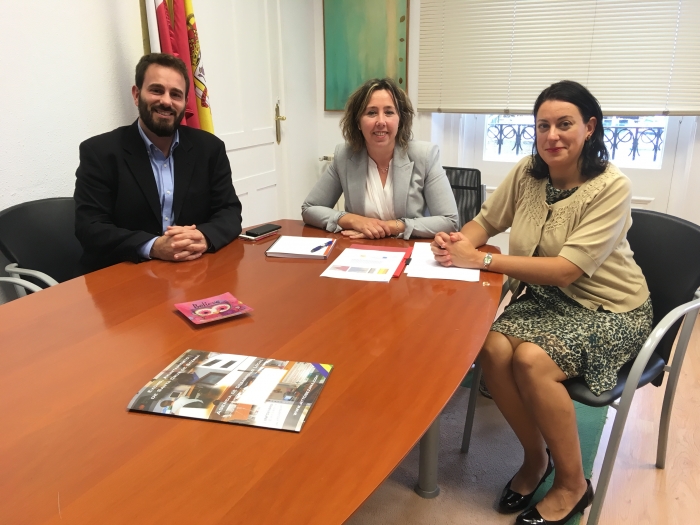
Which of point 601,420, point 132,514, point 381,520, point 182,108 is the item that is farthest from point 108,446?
point 601,420

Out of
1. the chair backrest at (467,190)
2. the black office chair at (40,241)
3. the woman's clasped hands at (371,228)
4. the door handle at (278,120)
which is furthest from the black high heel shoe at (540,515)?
the door handle at (278,120)

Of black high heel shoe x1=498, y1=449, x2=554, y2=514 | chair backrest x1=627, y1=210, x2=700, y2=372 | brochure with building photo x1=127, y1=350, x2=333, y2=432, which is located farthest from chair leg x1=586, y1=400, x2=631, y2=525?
brochure with building photo x1=127, y1=350, x2=333, y2=432

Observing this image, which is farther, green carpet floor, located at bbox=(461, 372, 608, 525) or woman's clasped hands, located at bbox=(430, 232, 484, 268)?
green carpet floor, located at bbox=(461, 372, 608, 525)

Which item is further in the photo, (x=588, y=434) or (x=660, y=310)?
(x=588, y=434)

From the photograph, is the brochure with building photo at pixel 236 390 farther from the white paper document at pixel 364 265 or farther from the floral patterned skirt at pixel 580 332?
the floral patterned skirt at pixel 580 332

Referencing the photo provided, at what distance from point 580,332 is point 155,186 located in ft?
→ 5.03

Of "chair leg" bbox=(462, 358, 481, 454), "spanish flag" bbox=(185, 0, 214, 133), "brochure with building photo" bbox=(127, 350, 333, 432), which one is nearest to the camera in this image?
"brochure with building photo" bbox=(127, 350, 333, 432)

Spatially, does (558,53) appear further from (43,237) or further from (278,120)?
(43,237)

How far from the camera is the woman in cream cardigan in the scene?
4.70 ft

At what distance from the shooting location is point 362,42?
3.57 m

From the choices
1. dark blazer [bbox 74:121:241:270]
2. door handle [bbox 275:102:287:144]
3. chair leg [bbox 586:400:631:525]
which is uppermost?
door handle [bbox 275:102:287:144]

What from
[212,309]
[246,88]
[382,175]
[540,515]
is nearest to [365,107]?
[382,175]

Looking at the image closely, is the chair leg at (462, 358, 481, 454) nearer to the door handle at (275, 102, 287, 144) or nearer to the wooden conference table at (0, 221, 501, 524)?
the wooden conference table at (0, 221, 501, 524)

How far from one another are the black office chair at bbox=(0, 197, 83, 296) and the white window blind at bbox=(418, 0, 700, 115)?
2362 millimetres
